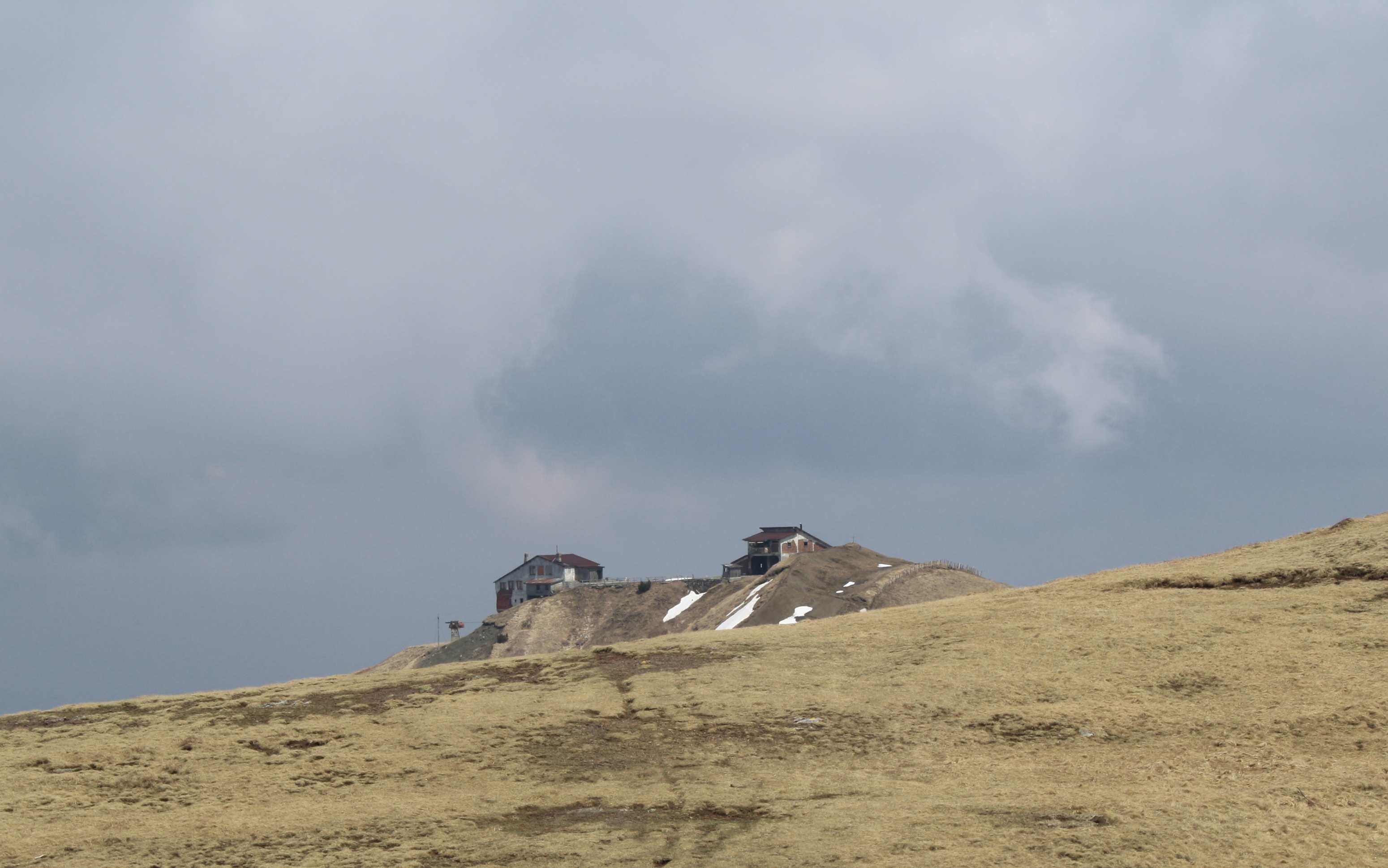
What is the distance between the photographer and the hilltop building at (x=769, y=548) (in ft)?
613

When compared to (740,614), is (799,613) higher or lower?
lower

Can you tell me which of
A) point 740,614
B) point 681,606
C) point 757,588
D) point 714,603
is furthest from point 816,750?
point 681,606

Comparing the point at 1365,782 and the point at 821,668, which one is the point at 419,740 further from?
the point at 1365,782

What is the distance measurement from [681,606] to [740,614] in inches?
1532

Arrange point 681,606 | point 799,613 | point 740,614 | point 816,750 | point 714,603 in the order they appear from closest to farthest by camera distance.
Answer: point 816,750 < point 799,613 < point 740,614 < point 714,603 < point 681,606

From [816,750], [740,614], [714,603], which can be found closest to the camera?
[816,750]

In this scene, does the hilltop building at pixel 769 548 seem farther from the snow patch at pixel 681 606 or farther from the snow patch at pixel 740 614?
the snow patch at pixel 740 614

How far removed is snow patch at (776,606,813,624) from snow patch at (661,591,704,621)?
33.0 meters

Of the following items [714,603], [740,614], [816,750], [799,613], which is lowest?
[816,750]

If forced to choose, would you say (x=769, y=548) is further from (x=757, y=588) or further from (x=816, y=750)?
(x=816, y=750)

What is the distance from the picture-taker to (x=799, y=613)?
406 ft

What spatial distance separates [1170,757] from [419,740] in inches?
795

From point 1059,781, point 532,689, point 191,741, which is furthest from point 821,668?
point 191,741

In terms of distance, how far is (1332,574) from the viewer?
4366 centimetres
